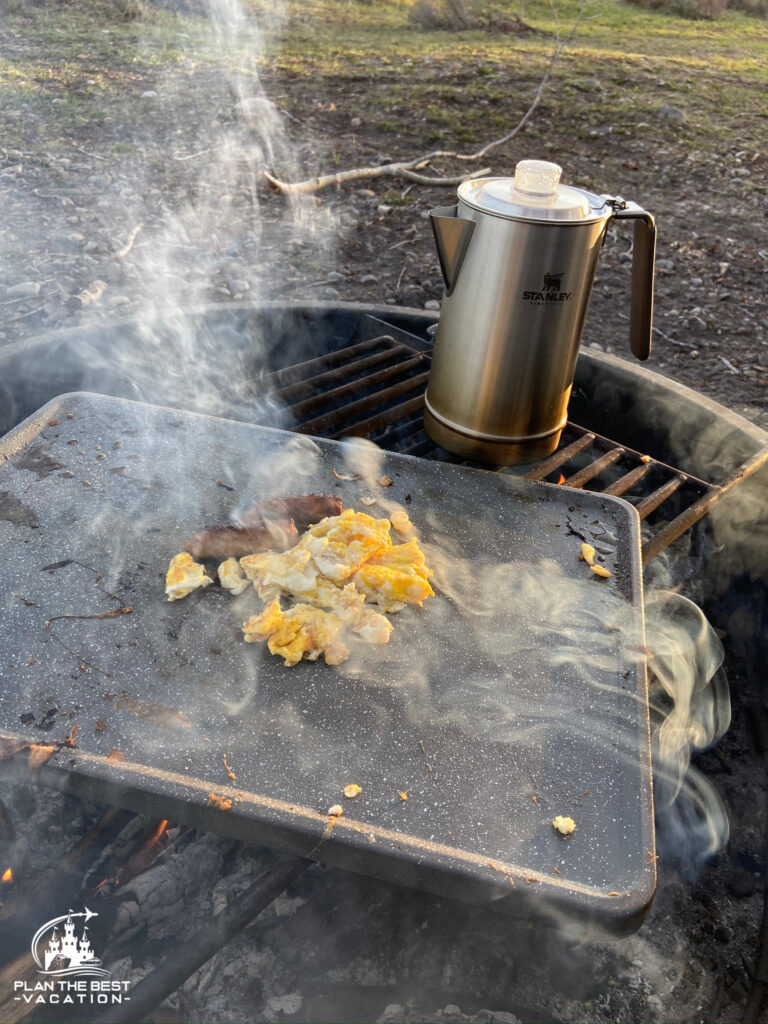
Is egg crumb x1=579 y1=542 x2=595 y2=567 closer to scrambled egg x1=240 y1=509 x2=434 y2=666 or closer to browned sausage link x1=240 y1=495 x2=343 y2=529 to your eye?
scrambled egg x1=240 y1=509 x2=434 y2=666

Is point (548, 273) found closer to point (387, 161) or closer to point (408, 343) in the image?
point (408, 343)

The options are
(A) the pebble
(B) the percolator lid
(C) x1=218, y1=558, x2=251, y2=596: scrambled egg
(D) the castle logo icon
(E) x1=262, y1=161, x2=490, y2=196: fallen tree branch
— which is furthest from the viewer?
(E) x1=262, y1=161, x2=490, y2=196: fallen tree branch

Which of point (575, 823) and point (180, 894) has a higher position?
point (575, 823)

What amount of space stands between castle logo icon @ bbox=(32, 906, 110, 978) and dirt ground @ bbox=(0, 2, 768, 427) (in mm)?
2238

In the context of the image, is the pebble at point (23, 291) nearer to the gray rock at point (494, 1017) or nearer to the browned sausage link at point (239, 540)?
the browned sausage link at point (239, 540)

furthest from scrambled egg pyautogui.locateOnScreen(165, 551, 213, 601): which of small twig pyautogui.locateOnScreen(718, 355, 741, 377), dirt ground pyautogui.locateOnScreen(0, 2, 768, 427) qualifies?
small twig pyautogui.locateOnScreen(718, 355, 741, 377)

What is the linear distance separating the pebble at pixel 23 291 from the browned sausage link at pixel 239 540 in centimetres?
264

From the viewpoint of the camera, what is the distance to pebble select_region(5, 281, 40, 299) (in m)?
3.91

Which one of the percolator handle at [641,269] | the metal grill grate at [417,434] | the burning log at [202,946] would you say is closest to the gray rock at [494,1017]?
the burning log at [202,946]

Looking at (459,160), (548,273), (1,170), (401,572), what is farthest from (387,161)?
(401,572)

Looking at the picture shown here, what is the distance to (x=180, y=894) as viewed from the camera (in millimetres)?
1829

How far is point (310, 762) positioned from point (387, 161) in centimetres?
604

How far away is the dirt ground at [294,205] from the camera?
4.18m

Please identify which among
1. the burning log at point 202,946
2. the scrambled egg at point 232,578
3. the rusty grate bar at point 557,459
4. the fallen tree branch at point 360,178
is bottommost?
the burning log at point 202,946
